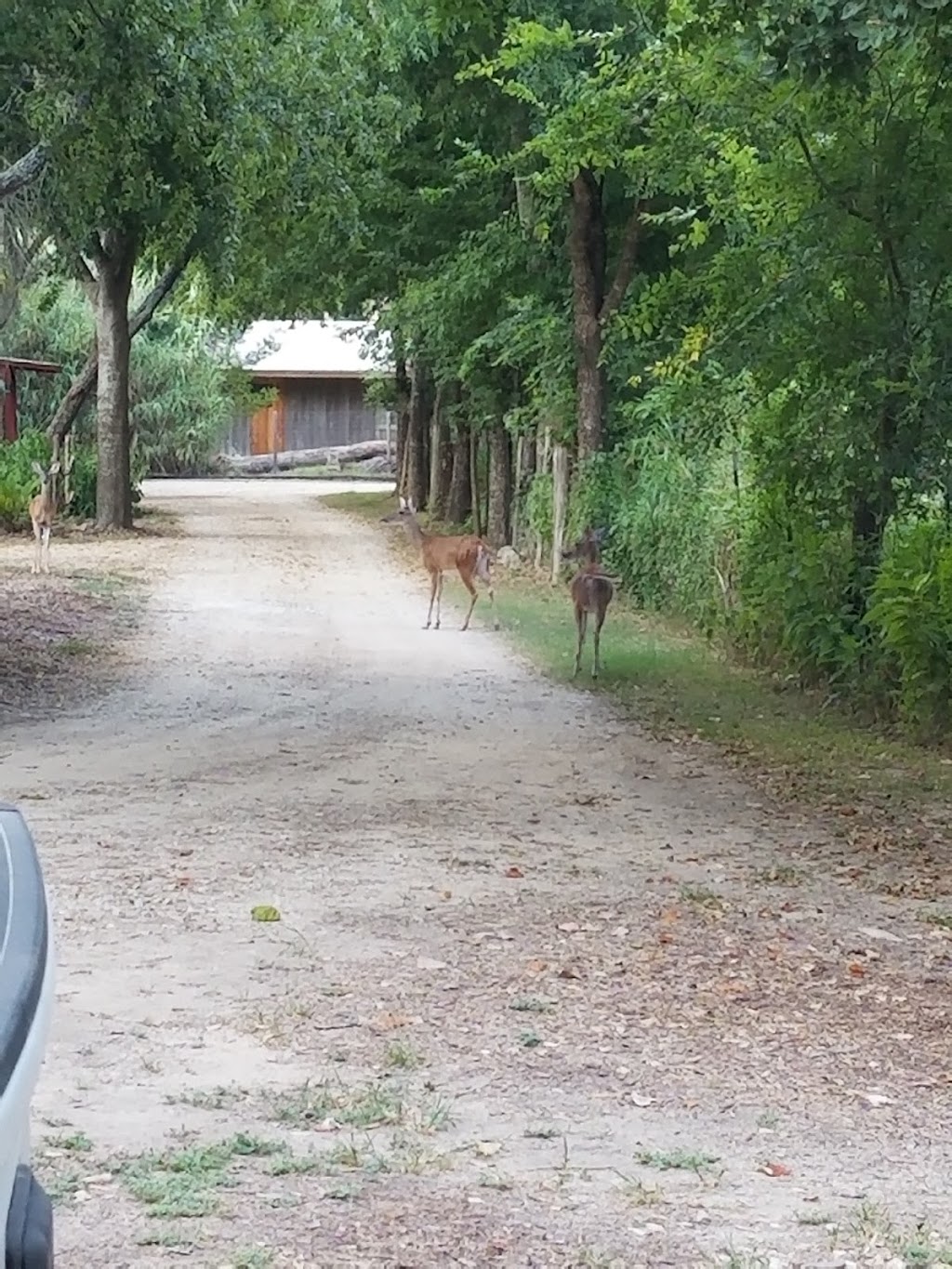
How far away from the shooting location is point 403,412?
138 ft

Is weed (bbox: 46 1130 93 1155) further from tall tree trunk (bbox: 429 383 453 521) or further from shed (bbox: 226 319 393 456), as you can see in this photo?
shed (bbox: 226 319 393 456)

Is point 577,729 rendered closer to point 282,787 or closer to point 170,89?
point 282,787

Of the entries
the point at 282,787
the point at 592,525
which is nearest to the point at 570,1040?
the point at 282,787

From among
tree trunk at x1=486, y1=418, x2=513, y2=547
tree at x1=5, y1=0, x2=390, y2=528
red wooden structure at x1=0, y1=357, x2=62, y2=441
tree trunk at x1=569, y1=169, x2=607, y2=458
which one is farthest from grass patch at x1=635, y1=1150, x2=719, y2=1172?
red wooden structure at x1=0, y1=357, x2=62, y2=441

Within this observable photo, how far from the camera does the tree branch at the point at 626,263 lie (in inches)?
863

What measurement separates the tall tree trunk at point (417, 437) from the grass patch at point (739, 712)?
58.6ft

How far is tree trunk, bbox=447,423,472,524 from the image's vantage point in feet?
111

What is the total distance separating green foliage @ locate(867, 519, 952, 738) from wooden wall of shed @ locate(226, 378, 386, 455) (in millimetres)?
52488

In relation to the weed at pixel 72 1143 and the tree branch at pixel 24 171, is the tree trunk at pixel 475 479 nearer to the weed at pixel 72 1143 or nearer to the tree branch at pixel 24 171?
the tree branch at pixel 24 171

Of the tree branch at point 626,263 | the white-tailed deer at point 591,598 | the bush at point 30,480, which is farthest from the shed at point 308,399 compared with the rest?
the white-tailed deer at point 591,598

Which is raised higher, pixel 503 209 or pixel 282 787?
pixel 503 209

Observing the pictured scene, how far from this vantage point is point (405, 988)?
659cm

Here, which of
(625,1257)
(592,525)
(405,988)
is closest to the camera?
(625,1257)

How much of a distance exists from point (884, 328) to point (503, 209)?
41.8 ft
